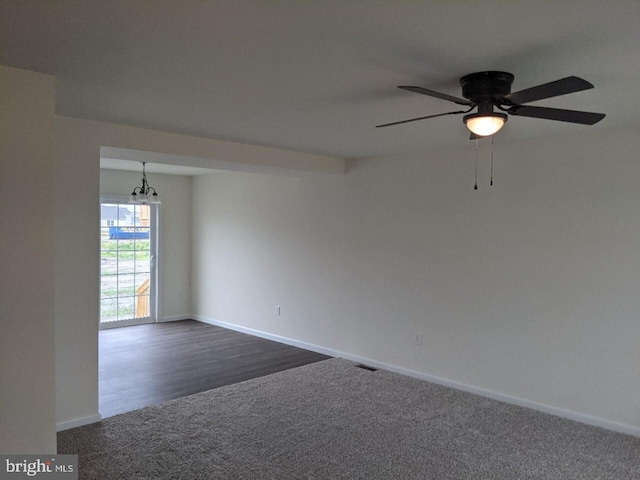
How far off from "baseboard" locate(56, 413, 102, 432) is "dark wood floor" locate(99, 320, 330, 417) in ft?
0.53

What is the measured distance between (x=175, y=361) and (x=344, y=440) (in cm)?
276

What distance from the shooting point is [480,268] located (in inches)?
173

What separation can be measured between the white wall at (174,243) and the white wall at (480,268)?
1.86 m

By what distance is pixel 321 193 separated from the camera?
582cm

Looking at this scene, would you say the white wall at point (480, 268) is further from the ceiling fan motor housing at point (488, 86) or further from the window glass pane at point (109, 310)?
the window glass pane at point (109, 310)

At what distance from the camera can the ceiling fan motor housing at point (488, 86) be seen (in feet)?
7.57

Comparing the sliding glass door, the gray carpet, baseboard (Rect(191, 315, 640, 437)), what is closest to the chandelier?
the sliding glass door

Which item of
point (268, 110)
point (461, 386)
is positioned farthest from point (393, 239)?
point (268, 110)

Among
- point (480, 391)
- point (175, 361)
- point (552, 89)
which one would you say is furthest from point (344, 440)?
point (175, 361)

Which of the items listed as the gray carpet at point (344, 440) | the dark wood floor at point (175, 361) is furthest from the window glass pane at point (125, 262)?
the gray carpet at point (344, 440)

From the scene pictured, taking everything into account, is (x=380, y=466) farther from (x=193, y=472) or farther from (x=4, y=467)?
(x=4, y=467)

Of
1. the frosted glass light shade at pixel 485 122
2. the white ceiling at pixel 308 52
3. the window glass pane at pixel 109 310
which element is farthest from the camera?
the window glass pane at pixel 109 310

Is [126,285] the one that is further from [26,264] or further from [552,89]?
[552,89]

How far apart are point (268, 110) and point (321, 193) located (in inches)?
107
